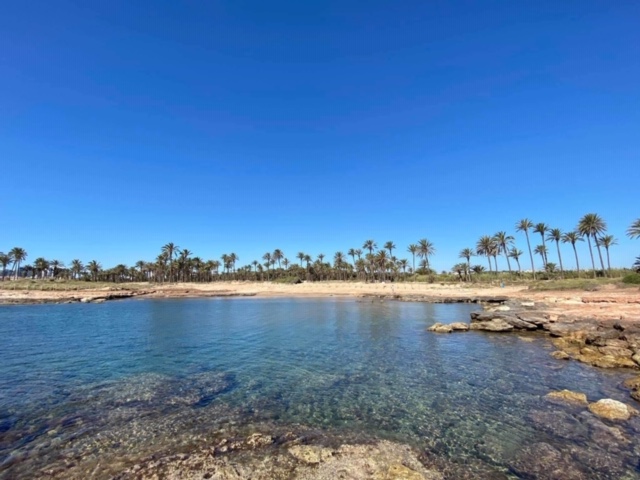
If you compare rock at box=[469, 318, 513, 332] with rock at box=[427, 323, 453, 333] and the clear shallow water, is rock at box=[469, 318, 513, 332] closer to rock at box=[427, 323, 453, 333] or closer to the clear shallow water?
rock at box=[427, 323, 453, 333]

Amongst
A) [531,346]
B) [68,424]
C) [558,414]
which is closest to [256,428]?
[68,424]

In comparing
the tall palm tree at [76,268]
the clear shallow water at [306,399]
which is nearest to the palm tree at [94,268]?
the tall palm tree at [76,268]

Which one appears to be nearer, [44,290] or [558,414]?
[558,414]

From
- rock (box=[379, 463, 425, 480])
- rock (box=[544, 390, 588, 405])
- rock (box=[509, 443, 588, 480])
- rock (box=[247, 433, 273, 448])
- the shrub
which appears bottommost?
rock (box=[509, 443, 588, 480])

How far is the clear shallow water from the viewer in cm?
909

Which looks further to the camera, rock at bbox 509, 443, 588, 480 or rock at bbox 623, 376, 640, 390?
rock at bbox 623, 376, 640, 390

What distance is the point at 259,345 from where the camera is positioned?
79.6 ft

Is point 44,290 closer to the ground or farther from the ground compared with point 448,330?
farther from the ground

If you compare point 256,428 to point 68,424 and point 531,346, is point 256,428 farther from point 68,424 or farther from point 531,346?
point 531,346

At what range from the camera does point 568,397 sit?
41.8ft

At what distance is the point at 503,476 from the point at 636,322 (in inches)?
890

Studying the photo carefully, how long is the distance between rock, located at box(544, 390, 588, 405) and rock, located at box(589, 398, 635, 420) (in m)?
0.64

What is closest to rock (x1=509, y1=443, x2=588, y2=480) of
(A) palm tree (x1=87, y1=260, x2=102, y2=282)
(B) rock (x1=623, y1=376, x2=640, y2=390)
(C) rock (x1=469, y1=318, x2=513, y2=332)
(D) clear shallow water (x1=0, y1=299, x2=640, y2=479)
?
(D) clear shallow water (x1=0, y1=299, x2=640, y2=479)

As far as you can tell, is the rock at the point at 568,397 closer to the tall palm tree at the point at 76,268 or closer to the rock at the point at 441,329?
the rock at the point at 441,329
